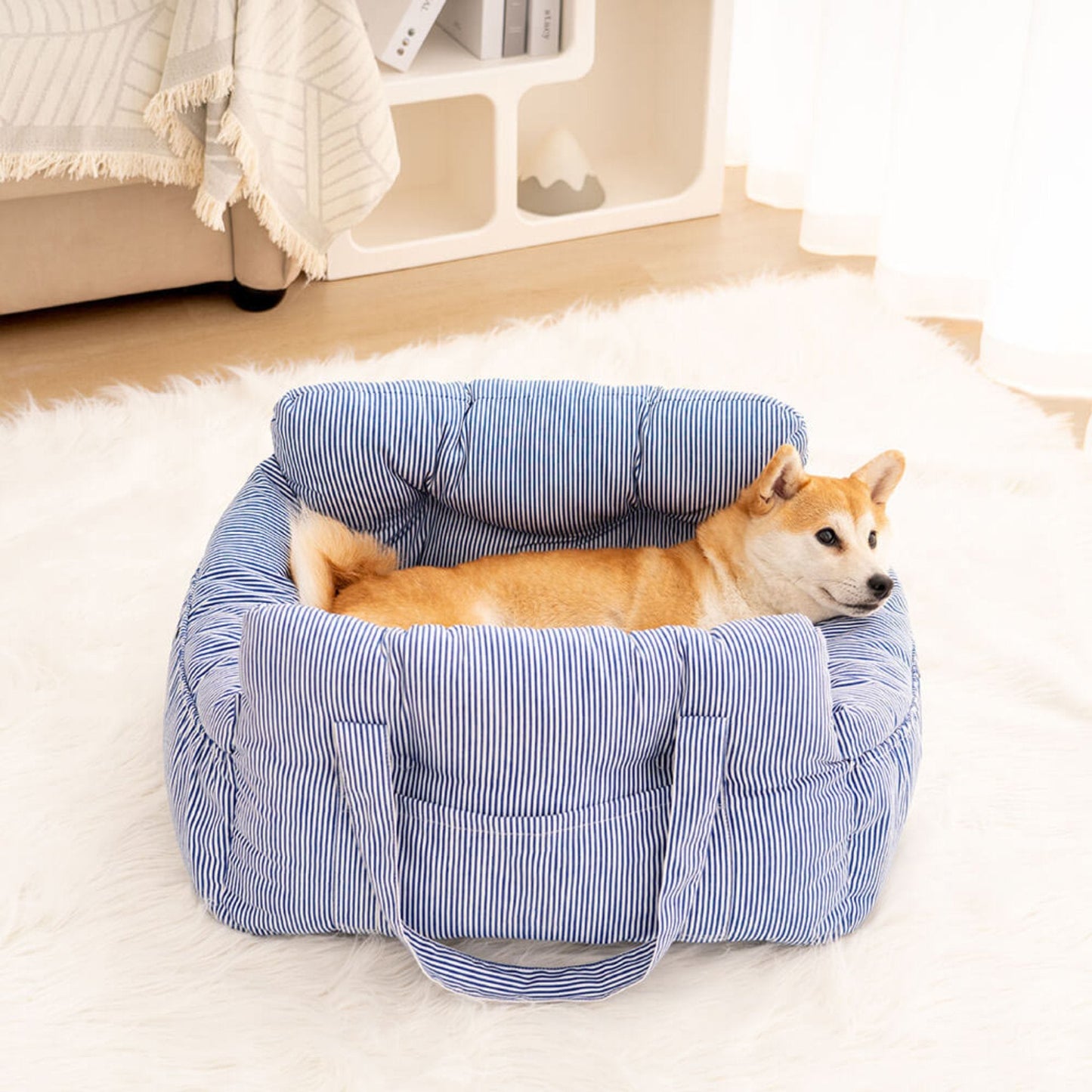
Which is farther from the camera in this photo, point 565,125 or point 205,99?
A: point 565,125

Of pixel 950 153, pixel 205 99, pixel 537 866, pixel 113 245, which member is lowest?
pixel 537 866

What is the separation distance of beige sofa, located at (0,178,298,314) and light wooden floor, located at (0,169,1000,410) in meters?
0.08

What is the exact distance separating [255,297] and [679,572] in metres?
1.29

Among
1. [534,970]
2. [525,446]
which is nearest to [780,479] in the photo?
[525,446]

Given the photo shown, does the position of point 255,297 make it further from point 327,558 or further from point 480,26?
point 327,558

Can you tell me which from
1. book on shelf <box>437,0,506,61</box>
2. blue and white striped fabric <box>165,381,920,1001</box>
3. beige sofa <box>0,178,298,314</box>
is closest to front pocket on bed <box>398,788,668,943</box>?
blue and white striped fabric <box>165,381,920,1001</box>

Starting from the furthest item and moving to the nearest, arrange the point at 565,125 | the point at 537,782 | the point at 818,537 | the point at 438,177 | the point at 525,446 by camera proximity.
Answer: the point at 565,125 → the point at 438,177 → the point at 525,446 → the point at 818,537 → the point at 537,782

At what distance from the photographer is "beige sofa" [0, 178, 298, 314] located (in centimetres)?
216

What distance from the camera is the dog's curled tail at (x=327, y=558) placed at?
1398 millimetres

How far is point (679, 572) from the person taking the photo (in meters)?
1.46

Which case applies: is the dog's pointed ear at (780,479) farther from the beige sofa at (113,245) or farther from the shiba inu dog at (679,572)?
the beige sofa at (113,245)

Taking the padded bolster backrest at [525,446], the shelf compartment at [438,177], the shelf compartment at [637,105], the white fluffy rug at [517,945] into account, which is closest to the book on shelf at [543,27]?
the shelf compartment at [438,177]

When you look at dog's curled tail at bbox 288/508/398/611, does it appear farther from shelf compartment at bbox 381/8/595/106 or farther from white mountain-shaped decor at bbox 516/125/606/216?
white mountain-shaped decor at bbox 516/125/606/216

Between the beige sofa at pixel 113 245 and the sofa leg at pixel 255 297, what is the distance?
0.09 feet
